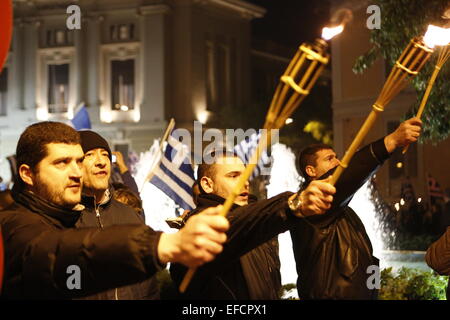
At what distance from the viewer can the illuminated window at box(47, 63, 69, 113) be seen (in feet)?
131

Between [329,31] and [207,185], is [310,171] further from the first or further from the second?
[329,31]

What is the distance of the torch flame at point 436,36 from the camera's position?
3510 millimetres

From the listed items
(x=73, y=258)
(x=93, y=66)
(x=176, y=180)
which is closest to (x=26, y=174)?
(x=73, y=258)

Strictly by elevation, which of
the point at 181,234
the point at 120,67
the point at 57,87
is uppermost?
the point at 120,67

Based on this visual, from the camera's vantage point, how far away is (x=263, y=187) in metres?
27.9

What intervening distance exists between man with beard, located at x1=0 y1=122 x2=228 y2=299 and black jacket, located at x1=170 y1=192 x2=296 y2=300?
2.29 feet

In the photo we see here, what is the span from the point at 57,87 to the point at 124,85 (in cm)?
374

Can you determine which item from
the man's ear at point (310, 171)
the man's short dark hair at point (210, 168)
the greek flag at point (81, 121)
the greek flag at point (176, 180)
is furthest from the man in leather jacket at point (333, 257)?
the greek flag at point (81, 121)

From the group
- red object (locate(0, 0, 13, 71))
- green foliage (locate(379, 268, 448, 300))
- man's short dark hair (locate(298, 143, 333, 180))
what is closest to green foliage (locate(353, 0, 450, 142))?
green foliage (locate(379, 268, 448, 300))

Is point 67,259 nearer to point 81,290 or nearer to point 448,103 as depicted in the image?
point 81,290

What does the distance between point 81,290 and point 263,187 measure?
25028 mm

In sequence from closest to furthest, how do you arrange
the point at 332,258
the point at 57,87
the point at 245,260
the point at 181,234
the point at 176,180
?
the point at 181,234 < the point at 245,260 < the point at 332,258 < the point at 176,180 < the point at 57,87

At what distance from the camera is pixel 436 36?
3.59 m

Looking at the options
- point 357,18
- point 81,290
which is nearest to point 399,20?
point 81,290
